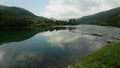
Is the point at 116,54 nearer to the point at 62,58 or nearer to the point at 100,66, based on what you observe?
the point at 100,66

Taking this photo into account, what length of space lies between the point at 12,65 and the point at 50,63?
23.9 feet

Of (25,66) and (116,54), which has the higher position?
(116,54)

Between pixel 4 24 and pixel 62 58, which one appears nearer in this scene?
pixel 62 58

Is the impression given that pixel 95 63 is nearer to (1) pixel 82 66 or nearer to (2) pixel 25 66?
(1) pixel 82 66

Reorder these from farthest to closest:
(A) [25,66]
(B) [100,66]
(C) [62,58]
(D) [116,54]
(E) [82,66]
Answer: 1. (C) [62,58]
2. (A) [25,66]
3. (D) [116,54]
4. (E) [82,66]
5. (B) [100,66]

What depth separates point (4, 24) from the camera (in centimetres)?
18412

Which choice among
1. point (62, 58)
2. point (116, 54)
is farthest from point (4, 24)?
point (116, 54)

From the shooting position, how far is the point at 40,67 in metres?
32.8

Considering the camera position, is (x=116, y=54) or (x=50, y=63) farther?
(x=50, y=63)

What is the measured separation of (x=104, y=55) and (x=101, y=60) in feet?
7.07

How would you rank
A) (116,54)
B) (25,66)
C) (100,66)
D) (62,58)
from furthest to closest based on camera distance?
(62,58)
(25,66)
(116,54)
(100,66)

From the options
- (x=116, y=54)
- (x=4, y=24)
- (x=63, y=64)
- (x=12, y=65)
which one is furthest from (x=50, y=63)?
(x=4, y=24)

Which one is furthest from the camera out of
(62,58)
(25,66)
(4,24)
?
(4,24)

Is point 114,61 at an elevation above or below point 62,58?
above
